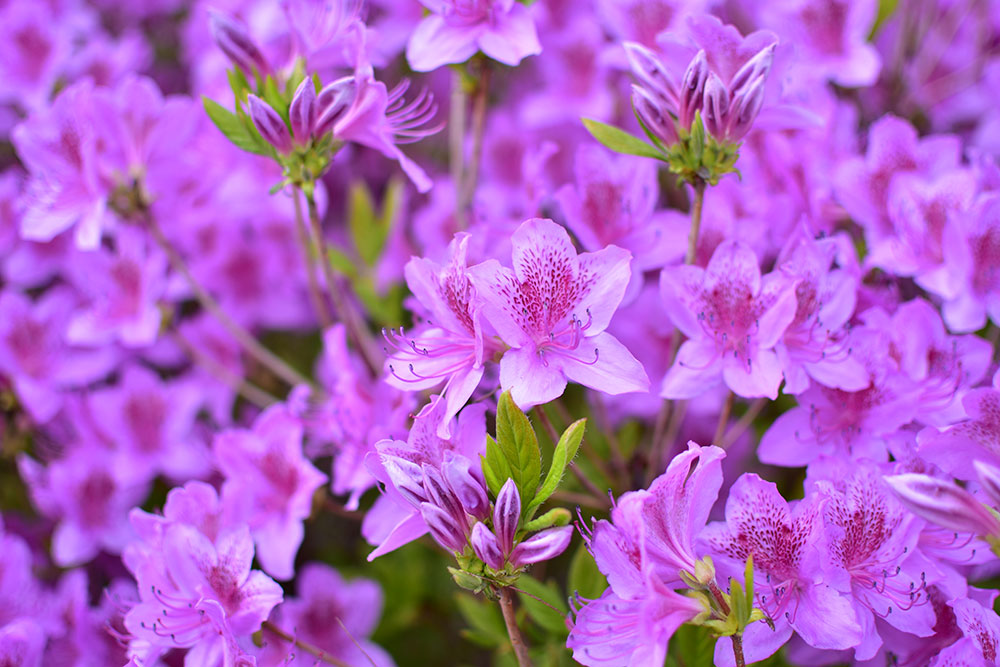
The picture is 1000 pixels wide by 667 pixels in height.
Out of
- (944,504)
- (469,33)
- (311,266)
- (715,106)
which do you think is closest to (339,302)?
(311,266)

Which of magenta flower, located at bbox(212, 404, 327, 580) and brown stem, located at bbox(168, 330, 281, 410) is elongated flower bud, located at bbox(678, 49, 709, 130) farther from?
brown stem, located at bbox(168, 330, 281, 410)

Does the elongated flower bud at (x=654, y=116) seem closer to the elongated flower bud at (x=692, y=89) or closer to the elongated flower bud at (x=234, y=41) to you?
the elongated flower bud at (x=692, y=89)

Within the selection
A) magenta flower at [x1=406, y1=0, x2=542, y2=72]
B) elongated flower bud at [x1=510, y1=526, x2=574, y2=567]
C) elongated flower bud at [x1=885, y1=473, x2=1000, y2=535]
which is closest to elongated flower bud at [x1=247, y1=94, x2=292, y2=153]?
magenta flower at [x1=406, y1=0, x2=542, y2=72]

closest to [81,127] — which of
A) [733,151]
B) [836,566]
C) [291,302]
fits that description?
[291,302]

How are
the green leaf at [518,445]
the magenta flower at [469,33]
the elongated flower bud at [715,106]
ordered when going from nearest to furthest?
the green leaf at [518,445] → the elongated flower bud at [715,106] → the magenta flower at [469,33]

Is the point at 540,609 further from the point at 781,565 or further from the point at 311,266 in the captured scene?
the point at 311,266

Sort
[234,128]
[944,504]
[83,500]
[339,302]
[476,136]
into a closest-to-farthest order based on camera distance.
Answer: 1. [944,504]
2. [234,128]
3. [339,302]
4. [476,136]
5. [83,500]

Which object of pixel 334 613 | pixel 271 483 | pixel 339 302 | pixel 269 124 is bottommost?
pixel 334 613

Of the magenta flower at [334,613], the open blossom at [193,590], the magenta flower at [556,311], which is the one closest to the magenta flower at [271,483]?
the open blossom at [193,590]
